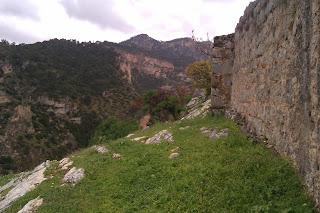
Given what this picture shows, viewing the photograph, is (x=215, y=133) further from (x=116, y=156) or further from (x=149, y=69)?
(x=149, y=69)

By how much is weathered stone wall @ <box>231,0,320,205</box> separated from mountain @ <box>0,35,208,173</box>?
1350 inches

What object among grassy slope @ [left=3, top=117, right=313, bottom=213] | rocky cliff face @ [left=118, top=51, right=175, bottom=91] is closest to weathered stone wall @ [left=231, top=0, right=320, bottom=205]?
grassy slope @ [left=3, top=117, right=313, bottom=213]

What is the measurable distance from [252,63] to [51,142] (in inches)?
2149

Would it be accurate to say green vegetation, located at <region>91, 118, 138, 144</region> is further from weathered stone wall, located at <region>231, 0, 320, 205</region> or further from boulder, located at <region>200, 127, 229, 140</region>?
weathered stone wall, located at <region>231, 0, 320, 205</region>

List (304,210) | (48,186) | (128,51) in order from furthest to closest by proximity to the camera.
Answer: (128,51) < (48,186) < (304,210)

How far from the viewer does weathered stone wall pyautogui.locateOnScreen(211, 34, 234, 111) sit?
18.2 metres

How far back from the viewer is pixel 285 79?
30.5 feet

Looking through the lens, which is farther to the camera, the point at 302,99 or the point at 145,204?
the point at 145,204

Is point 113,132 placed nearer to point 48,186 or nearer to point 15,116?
point 15,116

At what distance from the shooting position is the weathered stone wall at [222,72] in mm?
18250

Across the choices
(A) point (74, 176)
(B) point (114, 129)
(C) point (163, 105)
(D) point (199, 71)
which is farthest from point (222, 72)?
(B) point (114, 129)

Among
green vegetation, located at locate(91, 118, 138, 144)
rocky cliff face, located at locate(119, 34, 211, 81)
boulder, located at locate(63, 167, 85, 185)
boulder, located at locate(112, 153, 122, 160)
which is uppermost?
rocky cliff face, located at locate(119, 34, 211, 81)

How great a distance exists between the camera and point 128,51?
445ft

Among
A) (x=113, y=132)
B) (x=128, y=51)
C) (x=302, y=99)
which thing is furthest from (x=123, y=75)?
(x=302, y=99)
